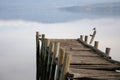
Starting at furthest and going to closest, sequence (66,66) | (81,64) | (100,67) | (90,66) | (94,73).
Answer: (81,64) < (90,66) < (100,67) < (94,73) < (66,66)

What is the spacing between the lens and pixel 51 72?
10.0m

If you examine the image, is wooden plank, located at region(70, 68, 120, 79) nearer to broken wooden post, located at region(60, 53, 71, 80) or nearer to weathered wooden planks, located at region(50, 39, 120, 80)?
weathered wooden planks, located at region(50, 39, 120, 80)

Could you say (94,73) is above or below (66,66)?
below

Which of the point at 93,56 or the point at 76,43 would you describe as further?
the point at 76,43

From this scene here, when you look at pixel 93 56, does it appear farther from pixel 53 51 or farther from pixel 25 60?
pixel 25 60

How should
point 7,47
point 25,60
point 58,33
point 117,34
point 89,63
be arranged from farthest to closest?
point 58,33 → point 117,34 → point 7,47 → point 25,60 → point 89,63

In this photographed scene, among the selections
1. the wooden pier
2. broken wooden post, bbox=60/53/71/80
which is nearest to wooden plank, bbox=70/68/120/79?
the wooden pier

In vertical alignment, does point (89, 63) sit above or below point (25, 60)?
above

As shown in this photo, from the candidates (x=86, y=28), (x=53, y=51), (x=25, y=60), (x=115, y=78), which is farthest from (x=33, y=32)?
(x=115, y=78)

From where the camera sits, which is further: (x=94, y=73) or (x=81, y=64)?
(x=81, y=64)

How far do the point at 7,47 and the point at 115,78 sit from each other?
18.4m

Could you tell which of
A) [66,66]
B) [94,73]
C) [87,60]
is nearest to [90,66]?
[87,60]

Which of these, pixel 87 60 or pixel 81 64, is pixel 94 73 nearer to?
pixel 81 64

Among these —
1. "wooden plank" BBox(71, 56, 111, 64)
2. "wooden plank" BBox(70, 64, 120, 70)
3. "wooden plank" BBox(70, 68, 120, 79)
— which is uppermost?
"wooden plank" BBox(71, 56, 111, 64)
